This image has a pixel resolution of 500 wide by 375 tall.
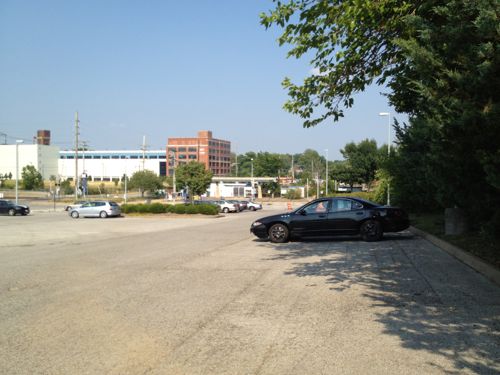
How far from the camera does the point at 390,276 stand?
902cm

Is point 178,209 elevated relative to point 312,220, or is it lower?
lower

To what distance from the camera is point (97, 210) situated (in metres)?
38.8

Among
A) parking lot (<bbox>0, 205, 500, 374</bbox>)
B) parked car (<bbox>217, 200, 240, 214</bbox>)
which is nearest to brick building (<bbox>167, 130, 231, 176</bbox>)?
parked car (<bbox>217, 200, 240, 214</bbox>)

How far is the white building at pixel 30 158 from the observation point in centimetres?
13512

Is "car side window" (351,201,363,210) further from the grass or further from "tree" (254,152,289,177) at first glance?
"tree" (254,152,289,177)

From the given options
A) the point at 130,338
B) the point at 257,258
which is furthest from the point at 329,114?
the point at 130,338

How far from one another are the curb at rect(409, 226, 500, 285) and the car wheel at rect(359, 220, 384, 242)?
1528 millimetres

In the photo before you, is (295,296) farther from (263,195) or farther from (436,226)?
(263,195)

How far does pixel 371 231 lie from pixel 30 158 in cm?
13675

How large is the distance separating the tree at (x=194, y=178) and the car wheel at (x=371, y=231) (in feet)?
157

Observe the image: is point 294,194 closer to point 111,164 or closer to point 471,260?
point 471,260

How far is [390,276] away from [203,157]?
153960 millimetres

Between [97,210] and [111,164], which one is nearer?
[97,210]

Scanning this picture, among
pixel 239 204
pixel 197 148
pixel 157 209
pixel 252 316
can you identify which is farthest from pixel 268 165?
pixel 252 316
